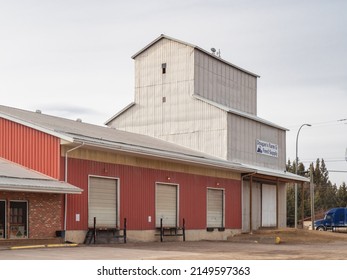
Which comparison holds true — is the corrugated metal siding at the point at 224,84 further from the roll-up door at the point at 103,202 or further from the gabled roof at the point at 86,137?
the roll-up door at the point at 103,202

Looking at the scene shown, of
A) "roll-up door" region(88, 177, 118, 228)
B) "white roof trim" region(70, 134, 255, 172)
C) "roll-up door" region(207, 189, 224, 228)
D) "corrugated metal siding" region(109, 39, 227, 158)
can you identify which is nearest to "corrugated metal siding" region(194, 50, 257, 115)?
"corrugated metal siding" region(109, 39, 227, 158)

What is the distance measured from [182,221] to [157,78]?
13.8 meters

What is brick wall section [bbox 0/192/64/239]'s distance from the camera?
29905 millimetres

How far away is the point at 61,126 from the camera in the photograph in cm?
3550

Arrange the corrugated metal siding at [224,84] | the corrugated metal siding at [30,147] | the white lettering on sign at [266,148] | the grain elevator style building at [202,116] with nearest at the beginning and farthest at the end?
1. the corrugated metal siding at [30,147]
2. the grain elevator style building at [202,116]
3. the corrugated metal siding at [224,84]
4. the white lettering on sign at [266,148]

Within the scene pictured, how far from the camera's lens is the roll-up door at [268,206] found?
168 feet

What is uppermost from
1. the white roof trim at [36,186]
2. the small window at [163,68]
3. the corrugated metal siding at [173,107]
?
the small window at [163,68]

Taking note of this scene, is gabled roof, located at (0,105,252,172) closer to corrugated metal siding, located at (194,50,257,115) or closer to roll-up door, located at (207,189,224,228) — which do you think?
roll-up door, located at (207,189,224,228)

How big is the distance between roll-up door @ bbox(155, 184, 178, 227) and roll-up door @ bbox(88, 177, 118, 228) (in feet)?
13.3

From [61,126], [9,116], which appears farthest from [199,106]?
[9,116]

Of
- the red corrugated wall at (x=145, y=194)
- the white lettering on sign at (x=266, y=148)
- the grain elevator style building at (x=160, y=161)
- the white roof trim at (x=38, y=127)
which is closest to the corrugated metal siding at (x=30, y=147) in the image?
the grain elevator style building at (x=160, y=161)

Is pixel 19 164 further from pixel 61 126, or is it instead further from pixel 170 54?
pixel 170 54

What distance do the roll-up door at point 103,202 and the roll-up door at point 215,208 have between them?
10099 mm

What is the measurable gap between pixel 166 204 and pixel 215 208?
6.00 meters
